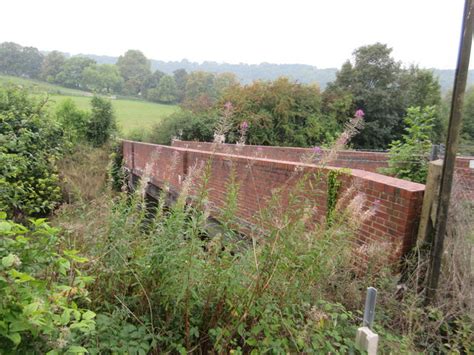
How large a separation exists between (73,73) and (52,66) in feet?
18.9

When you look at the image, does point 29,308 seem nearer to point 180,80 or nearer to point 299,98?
point 299,98

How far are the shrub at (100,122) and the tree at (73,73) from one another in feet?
72.0

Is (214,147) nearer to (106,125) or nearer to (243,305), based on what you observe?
Result: (243,305)

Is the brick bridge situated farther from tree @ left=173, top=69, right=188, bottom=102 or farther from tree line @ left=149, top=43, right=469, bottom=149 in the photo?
tree @ left=173, top=69, right=188, bottom=102

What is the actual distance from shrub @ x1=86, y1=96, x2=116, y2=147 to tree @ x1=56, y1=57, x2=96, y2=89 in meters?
22.0

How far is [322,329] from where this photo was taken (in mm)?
2031

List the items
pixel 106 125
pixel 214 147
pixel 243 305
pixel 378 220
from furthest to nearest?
pixel 106 125 < pixel 378 220 < pixel 214 147 < pixel 243 305

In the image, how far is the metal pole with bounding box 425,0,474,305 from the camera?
2523mm

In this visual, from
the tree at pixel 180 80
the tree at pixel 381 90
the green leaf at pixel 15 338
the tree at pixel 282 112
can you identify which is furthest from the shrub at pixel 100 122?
the tree at pixel 180 80

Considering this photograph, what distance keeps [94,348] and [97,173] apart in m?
10.0

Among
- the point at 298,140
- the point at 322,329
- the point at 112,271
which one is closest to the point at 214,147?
the point at 112,271

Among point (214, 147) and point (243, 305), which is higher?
point (214, 147)

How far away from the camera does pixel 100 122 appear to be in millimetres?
16688

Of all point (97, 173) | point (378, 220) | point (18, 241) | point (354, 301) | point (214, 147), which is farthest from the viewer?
point (97, 173)
